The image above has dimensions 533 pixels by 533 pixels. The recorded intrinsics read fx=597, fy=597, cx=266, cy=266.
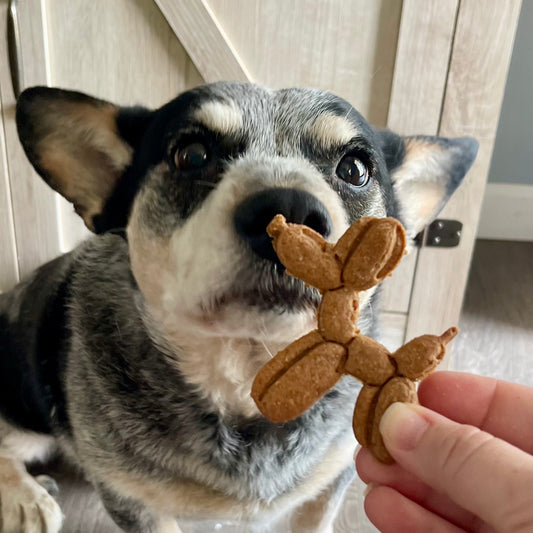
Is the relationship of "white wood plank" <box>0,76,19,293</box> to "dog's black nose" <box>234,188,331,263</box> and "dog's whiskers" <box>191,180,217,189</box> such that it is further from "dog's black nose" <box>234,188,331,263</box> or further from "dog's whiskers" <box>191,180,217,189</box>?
"dog's black nose" <box>234,188,331,263</box>

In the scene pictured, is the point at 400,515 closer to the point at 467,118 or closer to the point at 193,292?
the point at 193,292

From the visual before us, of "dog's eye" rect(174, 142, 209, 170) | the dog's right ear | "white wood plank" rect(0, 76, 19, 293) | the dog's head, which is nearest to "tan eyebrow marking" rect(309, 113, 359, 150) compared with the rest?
the dog's head

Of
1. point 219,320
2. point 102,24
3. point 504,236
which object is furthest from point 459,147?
point 504,236

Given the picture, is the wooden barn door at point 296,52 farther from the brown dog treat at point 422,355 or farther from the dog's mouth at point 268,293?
the brown dog treat at point 422,355

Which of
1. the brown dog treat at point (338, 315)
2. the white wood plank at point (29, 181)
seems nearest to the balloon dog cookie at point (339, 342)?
the brown dog treat at point (338, 315)

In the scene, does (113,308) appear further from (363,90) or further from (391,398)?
(363,90)

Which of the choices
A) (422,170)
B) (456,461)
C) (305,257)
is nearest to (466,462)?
(456,461)
